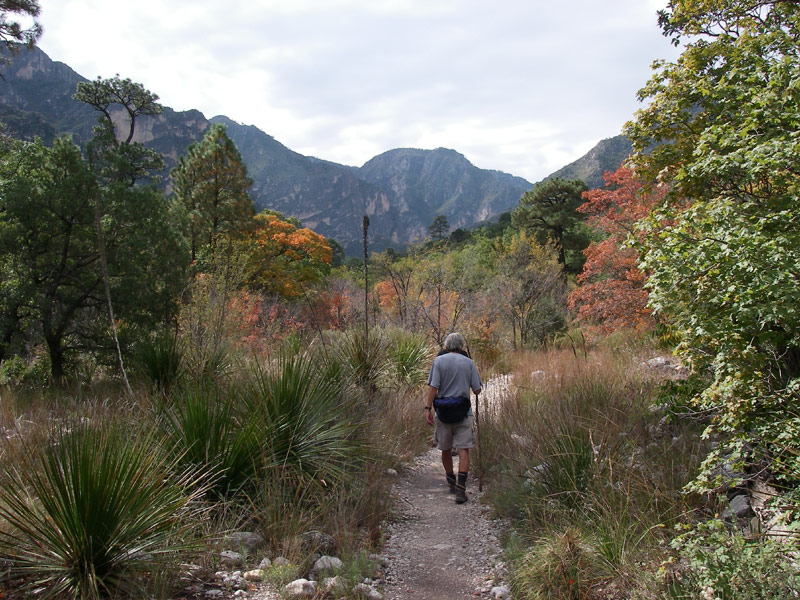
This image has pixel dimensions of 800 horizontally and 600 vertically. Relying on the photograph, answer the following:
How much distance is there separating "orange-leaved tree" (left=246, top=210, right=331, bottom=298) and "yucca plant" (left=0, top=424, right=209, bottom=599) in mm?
21000

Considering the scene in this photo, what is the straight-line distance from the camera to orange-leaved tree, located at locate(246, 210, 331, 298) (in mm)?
26797

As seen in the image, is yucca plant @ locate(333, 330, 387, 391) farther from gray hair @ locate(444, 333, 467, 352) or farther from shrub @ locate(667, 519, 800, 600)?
shrub @ locate(667, 519, 800, 600)

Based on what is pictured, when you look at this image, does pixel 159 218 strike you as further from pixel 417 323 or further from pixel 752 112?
pixel 752 112

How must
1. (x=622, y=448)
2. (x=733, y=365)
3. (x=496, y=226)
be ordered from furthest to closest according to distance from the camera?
(x=496, y=226), (x=622, y=448), (x=733, y=365)

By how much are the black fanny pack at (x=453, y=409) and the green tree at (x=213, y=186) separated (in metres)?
21.0

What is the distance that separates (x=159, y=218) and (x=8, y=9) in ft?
15.3

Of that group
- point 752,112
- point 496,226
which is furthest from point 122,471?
point 496,226

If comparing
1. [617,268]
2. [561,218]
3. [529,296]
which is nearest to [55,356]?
[617,268]

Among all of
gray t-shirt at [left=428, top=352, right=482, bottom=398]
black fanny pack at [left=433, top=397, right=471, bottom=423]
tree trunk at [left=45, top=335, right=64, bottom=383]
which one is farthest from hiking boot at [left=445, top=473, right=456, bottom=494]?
tree trunk at [left=45, top=335, right=64, bottom=383]

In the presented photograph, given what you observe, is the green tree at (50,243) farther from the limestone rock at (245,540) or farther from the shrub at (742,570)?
the shrub at (742,570)

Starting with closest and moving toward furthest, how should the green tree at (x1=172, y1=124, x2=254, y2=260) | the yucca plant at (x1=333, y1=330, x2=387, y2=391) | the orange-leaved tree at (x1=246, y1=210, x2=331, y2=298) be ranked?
the yucca plant at (x1=333, y1=330, x2=387, y2=391)
the green tree at (x1=172, y1=124, x2=254, y2=260)
the orange-leaved tree at (x1=246, y1=210, x2=331, y2=298)

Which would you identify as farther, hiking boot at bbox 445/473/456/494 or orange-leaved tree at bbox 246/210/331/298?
orange-leaved tree at bbox 246/210/331/298

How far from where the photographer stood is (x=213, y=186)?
2536cm

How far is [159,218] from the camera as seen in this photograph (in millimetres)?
11750
